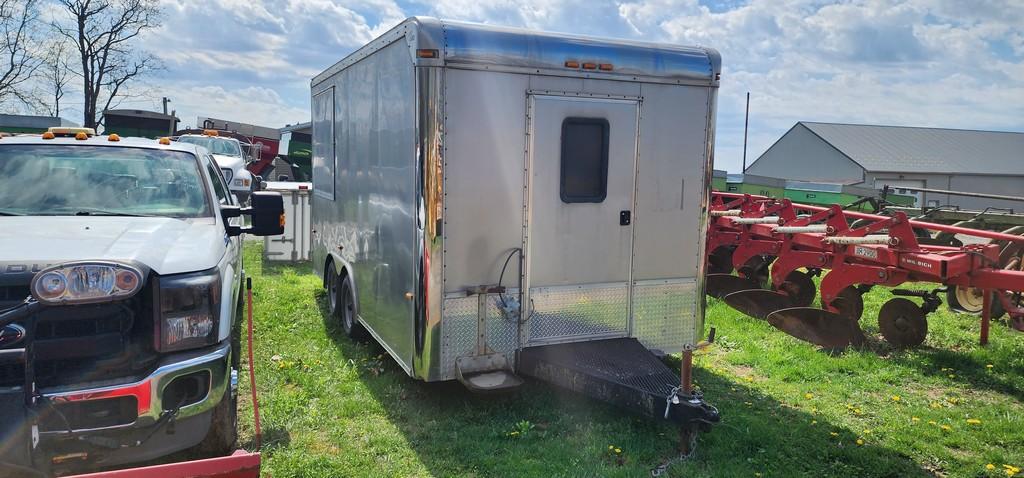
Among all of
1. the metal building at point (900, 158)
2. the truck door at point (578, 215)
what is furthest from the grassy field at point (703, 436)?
the metal building at point (900, 158)

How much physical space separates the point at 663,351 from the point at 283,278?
262 inches

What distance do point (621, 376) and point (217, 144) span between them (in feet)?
44.3

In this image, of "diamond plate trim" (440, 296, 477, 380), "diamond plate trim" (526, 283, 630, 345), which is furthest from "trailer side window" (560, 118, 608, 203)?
"diamond plate trim" (440, 296, 477, 380)

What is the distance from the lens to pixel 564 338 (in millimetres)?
5289

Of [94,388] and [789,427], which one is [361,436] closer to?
[94,388]

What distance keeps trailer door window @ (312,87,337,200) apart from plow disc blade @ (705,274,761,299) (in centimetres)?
522

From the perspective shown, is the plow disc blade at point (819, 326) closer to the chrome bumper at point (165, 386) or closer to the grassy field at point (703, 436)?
the grassy field at point (703, 436)

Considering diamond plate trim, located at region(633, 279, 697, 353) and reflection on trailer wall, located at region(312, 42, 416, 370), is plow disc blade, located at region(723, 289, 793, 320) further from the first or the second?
reflection on trailer wall, located at region(312, 42, 416, 370)

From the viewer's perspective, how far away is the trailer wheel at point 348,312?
6.84m

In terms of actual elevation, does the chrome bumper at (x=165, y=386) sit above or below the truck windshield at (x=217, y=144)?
below

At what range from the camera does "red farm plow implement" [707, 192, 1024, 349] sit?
6.48m

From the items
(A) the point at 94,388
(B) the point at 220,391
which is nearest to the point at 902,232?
(B) the point at 220,391

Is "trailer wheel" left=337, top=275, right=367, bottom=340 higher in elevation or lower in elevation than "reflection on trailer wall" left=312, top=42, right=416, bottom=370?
lower

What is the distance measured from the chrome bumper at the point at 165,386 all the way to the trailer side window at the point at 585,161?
254 cm
